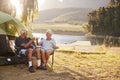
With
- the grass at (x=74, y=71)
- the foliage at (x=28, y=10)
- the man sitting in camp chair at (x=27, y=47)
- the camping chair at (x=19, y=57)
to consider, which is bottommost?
the grass at (x=74, y=71)

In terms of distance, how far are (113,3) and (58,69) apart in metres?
59.2

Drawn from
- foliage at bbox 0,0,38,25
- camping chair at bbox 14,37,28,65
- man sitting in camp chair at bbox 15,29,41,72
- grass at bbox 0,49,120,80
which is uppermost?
foliage at bbox 0,0,38,25

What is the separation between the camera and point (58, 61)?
41.4ft

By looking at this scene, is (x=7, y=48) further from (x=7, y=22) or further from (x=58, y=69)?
(x=58, y=69)

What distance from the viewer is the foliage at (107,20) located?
2506 inches

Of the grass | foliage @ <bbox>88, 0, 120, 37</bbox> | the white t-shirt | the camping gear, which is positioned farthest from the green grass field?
foliage @ <bbox>88, 0, 120, 37</bbox>

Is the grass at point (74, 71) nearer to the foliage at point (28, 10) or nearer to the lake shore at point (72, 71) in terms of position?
the lake shore at point (72, 71)

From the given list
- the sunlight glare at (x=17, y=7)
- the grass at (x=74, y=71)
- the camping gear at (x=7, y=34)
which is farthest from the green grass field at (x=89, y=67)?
the sunlight glare at (x=17, y=7)

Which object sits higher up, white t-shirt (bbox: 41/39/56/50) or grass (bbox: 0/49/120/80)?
white t-shirt (bbox: 41/39/56/50)

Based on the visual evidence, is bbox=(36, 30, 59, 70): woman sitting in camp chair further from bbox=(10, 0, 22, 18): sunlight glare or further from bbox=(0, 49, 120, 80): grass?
bbox=(10, 0, 22, 18): sunlight glare

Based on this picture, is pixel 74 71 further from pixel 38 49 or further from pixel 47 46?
pixel 38 49

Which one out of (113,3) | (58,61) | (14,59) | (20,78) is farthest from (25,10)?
(113,3)

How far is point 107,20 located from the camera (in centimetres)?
6469

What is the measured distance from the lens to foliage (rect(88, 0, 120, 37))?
63656 millimetres
